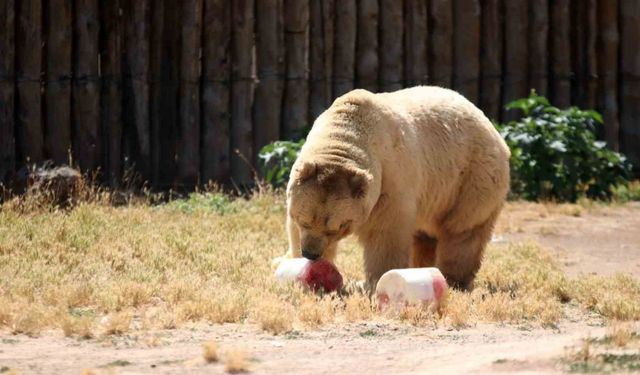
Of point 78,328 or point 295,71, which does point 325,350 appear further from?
point 295,71

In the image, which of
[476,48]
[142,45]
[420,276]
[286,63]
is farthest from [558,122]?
[420,276]

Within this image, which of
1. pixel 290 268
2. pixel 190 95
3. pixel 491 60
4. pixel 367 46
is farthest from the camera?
pixel 491 60

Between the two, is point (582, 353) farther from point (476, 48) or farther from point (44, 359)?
point (476, 48)

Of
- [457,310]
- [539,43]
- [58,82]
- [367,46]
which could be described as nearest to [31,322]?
[457,310]

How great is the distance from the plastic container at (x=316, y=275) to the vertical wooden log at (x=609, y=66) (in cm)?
836

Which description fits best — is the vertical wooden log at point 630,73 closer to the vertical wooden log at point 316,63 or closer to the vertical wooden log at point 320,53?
the vertical wooden log at point 320,53

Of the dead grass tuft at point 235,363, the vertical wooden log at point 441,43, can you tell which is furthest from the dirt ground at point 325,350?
the vertical wooden log at point 441,43

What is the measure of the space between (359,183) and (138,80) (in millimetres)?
5984

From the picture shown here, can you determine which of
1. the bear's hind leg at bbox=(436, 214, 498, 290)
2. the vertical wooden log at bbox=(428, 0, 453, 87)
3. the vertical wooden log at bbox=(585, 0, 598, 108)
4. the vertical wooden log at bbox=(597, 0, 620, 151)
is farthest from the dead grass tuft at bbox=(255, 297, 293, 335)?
the vertical wooden log at bbox=(597, 0, 620, 151)

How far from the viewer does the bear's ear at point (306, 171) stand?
8.76 meters

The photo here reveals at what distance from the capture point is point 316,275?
29.2 feet

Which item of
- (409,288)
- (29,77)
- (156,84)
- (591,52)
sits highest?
(591,52)

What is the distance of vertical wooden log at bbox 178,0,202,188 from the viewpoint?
47.2 feet

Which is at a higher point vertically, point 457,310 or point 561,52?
point 561,52
